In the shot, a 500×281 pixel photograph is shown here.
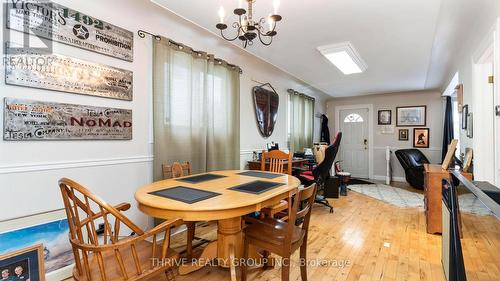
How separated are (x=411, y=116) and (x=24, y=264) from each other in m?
7.37

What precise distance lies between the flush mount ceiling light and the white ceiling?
93mm

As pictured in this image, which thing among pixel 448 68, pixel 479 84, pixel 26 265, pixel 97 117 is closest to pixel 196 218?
pixel 26 265

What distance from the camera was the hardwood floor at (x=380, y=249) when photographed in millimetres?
1086

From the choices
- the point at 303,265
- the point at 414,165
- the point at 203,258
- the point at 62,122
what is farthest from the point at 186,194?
the point at 414,165

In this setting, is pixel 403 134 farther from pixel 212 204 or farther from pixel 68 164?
pixel 68 164

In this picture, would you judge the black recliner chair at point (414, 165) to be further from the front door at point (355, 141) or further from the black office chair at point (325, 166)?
the black office chair at point (325, 166)

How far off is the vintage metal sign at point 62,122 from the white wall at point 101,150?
5 cm

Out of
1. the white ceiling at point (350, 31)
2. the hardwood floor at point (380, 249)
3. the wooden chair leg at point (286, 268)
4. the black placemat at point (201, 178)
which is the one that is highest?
the white ceiling at point (350, 31)

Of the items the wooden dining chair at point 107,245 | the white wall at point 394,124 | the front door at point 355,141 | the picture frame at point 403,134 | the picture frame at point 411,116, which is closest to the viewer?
the wooden dining chair at point 107,245

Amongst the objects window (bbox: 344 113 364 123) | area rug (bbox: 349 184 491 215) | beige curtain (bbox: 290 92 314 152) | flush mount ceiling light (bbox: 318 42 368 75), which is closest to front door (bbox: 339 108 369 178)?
window (bbox: 344 113 364 123)

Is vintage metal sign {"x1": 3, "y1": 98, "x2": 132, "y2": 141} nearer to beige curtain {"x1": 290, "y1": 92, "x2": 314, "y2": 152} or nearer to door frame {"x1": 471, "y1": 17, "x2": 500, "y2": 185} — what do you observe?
door frame {"x1": 471, "y1": 17, "x2": 500, "y2": 185}

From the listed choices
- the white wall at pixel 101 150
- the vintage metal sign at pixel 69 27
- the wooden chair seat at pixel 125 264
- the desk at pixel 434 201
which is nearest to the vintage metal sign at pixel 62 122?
the white wall at pixel 101 150

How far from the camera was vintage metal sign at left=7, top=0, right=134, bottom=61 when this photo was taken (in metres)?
1.63

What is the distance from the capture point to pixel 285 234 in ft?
4.91
